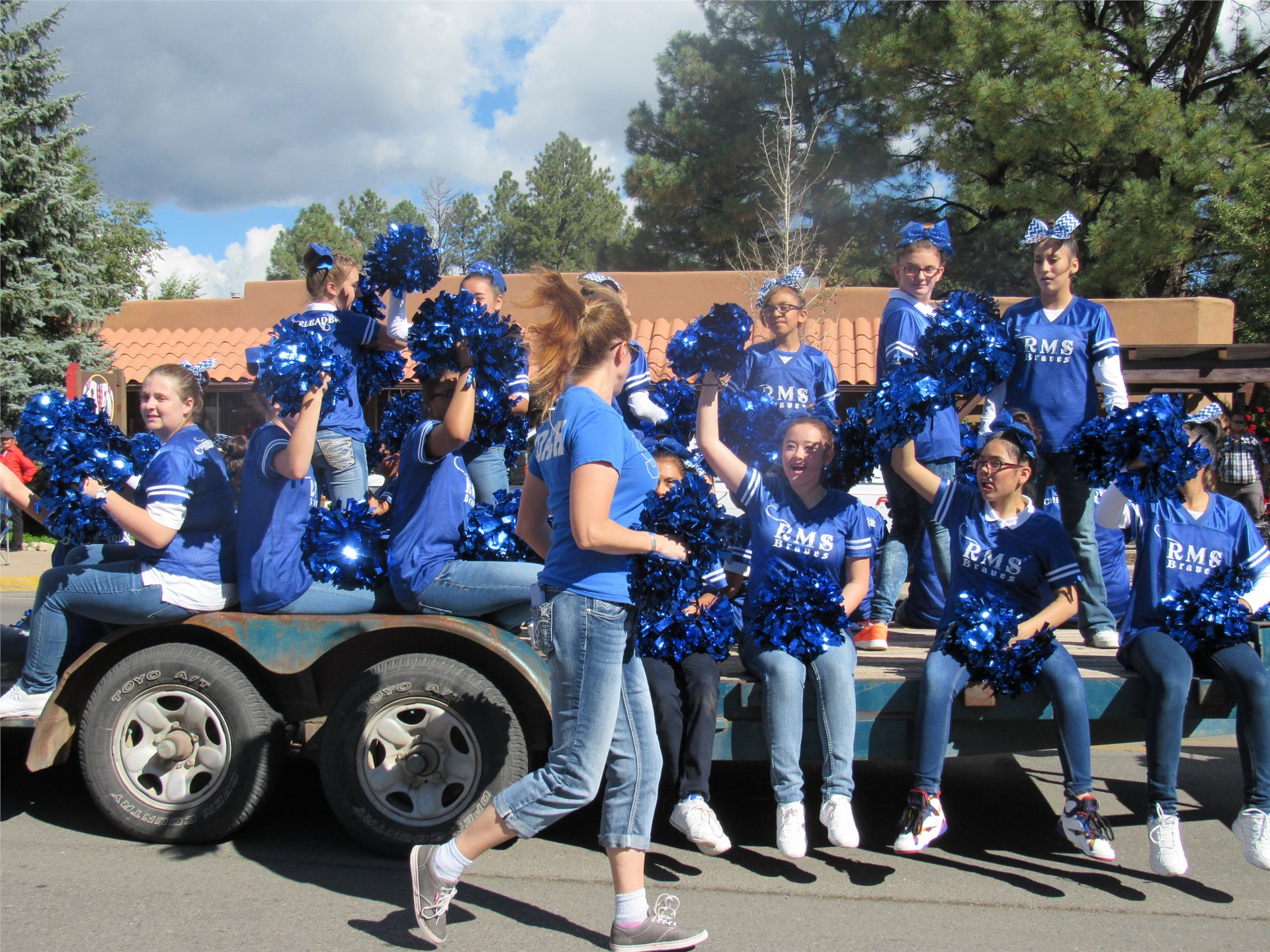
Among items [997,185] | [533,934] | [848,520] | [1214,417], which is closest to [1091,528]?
[1214,417]

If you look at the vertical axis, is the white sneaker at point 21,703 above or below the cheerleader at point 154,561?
below

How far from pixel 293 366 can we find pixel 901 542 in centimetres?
305

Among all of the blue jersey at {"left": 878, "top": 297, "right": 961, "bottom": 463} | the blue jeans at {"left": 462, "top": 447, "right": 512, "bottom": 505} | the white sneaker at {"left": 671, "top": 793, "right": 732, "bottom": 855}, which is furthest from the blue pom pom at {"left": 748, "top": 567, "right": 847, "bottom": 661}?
the blue jeans at {"left": 462, "top": 447, "right": 512, "bottom": 505}

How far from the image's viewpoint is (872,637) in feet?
15.8

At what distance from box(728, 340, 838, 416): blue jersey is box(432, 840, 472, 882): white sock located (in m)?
2.62

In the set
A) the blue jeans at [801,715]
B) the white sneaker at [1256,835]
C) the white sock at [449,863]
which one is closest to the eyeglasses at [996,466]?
the blue jeans at [801,715]

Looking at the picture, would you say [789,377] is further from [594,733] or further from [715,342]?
[594,733]

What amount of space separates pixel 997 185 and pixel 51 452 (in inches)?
706

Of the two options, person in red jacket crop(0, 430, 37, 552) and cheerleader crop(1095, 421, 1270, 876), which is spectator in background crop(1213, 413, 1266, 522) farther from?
person in red jacket crop(0, 430, 37, 552)

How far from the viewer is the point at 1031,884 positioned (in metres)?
3.82

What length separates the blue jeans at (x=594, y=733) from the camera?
10.1 ft

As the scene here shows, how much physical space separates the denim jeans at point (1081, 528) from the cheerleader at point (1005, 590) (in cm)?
54

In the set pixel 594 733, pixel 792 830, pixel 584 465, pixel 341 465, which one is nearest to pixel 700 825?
pixel 792 830

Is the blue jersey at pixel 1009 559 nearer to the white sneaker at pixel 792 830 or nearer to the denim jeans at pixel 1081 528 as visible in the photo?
the denim jeans at pixel 1081 528
